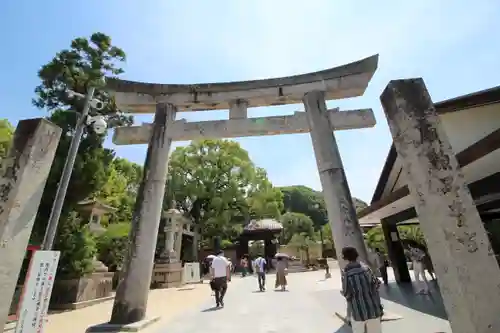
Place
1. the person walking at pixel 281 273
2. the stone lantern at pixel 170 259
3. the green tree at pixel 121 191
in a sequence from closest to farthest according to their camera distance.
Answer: the person walking at pixel 281 273, the stone lantern at pixel 170 259, the green tree at pixel 121 191

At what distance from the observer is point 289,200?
201ft

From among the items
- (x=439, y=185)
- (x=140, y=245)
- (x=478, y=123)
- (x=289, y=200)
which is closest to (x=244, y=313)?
(x=140, y=245)

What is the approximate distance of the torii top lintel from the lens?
8.21 m

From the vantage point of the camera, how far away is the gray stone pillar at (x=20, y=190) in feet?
14.0

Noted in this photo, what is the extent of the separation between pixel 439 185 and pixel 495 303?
136cm

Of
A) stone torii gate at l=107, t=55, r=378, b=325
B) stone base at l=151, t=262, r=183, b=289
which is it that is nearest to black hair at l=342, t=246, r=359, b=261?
stone torii gate at l=107, t=55, r=378, b=325

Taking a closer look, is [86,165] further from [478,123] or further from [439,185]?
[478,123]

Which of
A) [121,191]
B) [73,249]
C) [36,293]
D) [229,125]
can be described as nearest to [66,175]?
[36,293]

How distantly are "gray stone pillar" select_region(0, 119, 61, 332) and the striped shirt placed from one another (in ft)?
15.2

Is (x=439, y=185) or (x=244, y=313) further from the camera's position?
(x=244, y=313)

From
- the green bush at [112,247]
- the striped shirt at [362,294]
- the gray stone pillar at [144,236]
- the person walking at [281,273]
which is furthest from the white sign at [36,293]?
the green bush at [112,247]

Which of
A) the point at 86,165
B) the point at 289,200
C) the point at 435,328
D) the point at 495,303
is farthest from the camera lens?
the point at 289,200

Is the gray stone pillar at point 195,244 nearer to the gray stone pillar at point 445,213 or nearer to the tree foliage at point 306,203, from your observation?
the gray stone pillar at point 445,213

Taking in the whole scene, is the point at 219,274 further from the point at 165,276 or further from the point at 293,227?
the point at 293,227
